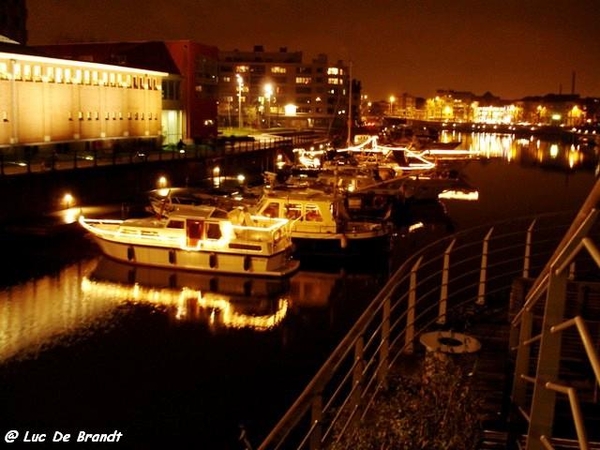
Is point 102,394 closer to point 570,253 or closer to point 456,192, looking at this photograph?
Answer: point 570,253

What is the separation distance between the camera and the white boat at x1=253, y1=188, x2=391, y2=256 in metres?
21.5

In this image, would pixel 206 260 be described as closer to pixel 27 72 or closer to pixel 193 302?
pixel 193 302

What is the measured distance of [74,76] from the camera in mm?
32188

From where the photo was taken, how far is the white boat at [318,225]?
2152 cm

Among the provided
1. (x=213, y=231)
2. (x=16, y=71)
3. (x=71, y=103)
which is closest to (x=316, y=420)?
(x=213, y=231)

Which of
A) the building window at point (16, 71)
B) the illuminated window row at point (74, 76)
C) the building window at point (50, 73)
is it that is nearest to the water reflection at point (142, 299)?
the building window at point (16, 71)

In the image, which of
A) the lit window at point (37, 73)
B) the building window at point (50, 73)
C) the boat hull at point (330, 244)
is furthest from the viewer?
the building window at point (50, 73)

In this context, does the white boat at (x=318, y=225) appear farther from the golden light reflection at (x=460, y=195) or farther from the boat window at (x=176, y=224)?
the golden light reflection at (x=460, y=195)

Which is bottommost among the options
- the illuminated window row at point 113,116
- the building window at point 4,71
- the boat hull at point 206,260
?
the boat hull at point 206,260

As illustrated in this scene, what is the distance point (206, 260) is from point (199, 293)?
1561mm

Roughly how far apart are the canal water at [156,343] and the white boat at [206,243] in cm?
43

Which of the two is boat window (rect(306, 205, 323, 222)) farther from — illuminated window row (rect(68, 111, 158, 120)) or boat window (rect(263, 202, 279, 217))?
illuminated window row (rect(68, 111, 158, 120))

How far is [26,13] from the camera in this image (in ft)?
231

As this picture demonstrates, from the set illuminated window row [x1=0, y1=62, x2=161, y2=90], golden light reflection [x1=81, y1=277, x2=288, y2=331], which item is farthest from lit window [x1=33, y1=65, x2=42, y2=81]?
golden light reflection [x1=81, y1=277, x2=288, y2=331]
